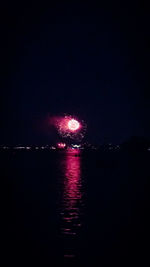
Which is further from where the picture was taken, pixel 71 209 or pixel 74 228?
→ pixel 71 209

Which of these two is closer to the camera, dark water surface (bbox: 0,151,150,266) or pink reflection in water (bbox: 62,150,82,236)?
dark water surface (bbox: 0,151,150,266)

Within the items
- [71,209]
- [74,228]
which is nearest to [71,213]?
[71,209]

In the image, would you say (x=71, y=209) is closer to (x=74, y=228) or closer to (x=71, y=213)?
(x=71, y=213)

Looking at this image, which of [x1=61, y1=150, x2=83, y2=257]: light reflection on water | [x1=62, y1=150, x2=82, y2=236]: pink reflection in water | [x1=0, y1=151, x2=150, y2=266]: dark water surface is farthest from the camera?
[x1=62, y1=150, x2=82, y2=236]: pink reflection in water

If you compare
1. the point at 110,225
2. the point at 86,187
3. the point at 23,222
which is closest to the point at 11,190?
the point at 86,187

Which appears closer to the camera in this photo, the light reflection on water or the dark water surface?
the dark water surface

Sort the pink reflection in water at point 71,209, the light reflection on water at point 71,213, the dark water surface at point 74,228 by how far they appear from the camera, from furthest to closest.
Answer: the pink reflection in water at point 71,209 < the light reflection on water at point 71,213 < the dark water surface at point 74,228

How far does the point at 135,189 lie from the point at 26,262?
2288 centimetres

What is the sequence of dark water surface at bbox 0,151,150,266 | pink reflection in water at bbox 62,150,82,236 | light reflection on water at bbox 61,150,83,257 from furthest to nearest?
pink reflection in water at bbox 62,150,82,236 < light reflection on water at bbox 61,150,83,257 < dark water surface at bbox 0,151,150,266

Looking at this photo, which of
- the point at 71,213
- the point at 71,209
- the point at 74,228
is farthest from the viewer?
the point at 71,209

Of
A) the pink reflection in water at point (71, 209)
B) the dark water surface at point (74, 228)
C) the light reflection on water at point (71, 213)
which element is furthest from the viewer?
the pink reflection in water at point (71, 209)

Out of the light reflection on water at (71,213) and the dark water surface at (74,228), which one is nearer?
the dark water surface at (74,228)

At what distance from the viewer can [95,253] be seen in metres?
13.6

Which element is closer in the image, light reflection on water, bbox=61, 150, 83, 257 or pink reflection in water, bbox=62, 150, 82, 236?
light reflection on water, bbox=61, 150, 83, 257
